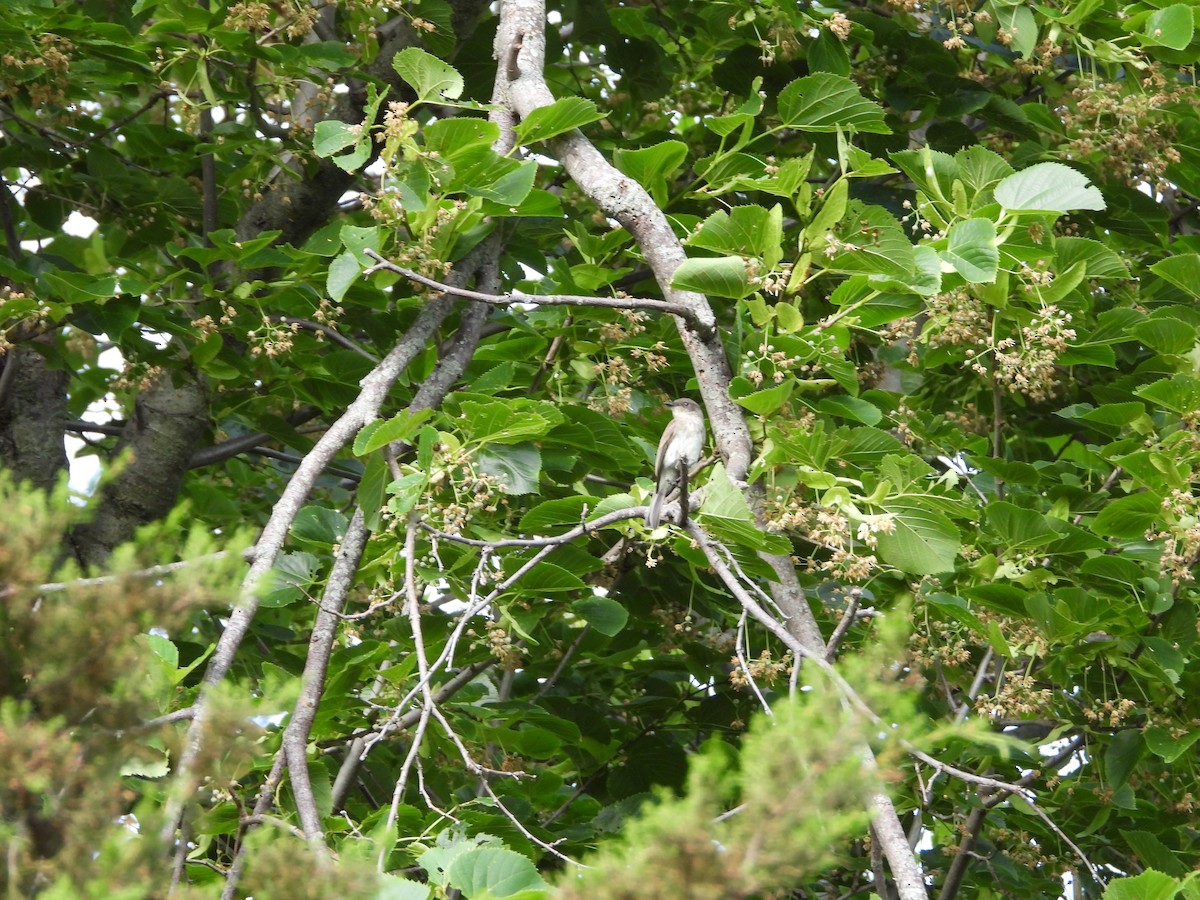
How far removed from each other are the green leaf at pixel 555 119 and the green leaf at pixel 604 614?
1300 mm

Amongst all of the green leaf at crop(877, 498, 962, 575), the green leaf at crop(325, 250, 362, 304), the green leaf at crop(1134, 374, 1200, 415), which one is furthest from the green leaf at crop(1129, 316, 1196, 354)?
the green leaf at crop(325, 250, 362, 304)

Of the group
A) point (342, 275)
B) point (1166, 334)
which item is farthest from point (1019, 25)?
point (342, 275)

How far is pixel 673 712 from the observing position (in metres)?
4.64

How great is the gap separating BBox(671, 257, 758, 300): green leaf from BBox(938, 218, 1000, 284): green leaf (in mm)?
466

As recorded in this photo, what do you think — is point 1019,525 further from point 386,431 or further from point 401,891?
point 401,891

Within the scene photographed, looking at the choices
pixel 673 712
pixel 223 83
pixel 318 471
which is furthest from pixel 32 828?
pixel 223 83

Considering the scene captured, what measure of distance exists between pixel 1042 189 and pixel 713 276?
0.81 metres

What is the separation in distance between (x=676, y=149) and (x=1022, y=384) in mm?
1032

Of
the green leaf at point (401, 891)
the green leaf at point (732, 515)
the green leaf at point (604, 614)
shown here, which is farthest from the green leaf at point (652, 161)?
the green leaf at point (401, 891)

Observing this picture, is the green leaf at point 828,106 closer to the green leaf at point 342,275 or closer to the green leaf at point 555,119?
the green leaf at point 555,119

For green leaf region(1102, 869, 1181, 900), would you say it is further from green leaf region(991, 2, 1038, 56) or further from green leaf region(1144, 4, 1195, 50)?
green leaf region(991, 2, 1038, 56)

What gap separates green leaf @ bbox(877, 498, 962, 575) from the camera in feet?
8.91

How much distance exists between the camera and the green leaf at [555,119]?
9.84 feet

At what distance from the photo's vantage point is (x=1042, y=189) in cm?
284
